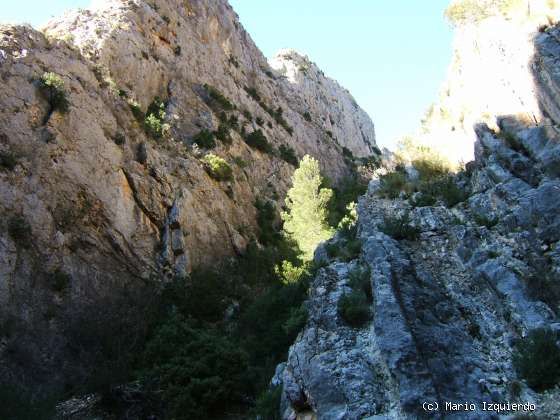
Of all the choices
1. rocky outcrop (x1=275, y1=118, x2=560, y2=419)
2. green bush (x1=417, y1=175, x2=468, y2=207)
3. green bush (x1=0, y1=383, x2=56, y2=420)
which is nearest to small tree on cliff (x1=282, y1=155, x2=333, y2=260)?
green bush (x1=417, y1=175, x2=468, y2=207)

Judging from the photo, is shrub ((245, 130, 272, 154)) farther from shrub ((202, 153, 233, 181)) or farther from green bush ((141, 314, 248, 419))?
green bush ((141, 314, 248, 419))

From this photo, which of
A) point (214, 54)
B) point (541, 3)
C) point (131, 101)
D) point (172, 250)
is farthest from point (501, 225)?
point (214, 54)

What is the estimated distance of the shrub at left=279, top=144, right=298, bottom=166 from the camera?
111ft

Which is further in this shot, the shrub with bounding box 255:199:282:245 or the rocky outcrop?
the shrub with bounding box 255:199:282:245

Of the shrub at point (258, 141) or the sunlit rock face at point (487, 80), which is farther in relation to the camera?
the shrub at point (258, 141)

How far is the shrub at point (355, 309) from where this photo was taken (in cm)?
1055

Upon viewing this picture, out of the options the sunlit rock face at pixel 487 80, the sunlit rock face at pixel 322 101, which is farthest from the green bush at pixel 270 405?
the sunlit rock face at pixel 322 101

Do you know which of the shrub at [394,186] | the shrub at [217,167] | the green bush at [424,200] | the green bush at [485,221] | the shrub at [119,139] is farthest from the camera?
the shrub at [217,167]

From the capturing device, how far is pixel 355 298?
35.7 ft

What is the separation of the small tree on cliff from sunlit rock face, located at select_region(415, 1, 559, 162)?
5.29 meters

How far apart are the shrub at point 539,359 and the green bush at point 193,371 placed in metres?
6.75

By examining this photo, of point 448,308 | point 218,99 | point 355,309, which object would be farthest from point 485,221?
point 218,99

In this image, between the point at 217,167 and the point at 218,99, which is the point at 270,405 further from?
the point at 218,99

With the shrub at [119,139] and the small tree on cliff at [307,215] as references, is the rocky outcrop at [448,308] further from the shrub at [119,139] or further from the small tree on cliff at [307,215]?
the shrub at [119,139]
